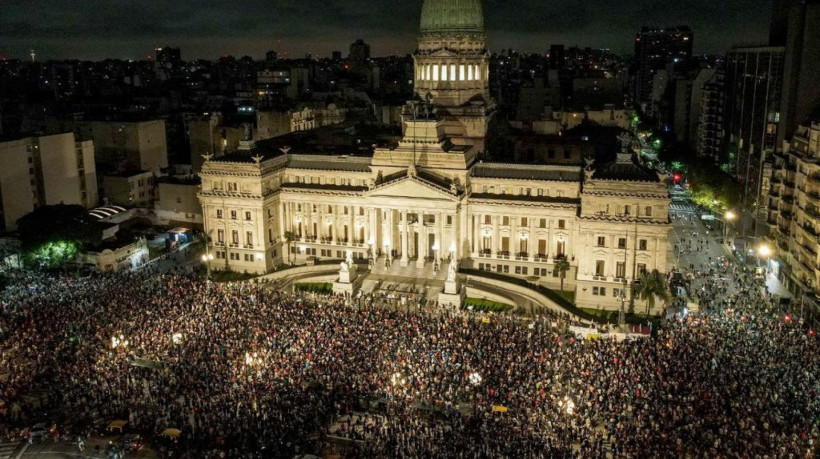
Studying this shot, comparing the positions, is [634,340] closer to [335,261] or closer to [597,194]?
[597,194]

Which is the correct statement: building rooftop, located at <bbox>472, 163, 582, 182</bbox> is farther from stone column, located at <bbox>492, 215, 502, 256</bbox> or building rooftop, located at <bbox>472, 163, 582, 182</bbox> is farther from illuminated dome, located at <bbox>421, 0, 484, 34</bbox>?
illuminated dome, located at <bbox>421, 0, 484, 34</bbox>

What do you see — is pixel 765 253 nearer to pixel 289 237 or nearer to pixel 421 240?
pixel 421 240

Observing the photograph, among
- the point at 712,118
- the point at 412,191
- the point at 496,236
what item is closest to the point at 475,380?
→ the point at 496,236

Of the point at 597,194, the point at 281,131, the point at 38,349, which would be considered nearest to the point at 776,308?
the point at 597,194

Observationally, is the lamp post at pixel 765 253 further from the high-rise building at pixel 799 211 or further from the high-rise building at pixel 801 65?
the high-rise building at pixel 801 65

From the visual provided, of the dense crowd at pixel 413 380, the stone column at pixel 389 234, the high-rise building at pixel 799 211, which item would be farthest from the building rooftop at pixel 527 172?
the high-rise building at pixel 799 211

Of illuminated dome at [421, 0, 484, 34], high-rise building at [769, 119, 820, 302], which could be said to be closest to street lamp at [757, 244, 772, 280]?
high-rise building at [769, 119, 820, 302]
